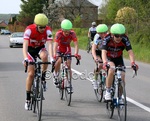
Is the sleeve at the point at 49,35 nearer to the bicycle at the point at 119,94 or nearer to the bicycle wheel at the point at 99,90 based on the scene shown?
the bicycle at the point at 119,94

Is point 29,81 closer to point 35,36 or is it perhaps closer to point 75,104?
point 35,36

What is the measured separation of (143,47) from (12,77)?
15.7 meters

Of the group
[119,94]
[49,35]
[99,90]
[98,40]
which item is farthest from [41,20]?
[99,90]

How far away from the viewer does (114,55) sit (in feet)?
27.7

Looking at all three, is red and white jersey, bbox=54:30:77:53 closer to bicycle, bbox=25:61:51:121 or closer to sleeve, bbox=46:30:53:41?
sleeve, bbox=46:30:53:41

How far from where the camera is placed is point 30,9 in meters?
108

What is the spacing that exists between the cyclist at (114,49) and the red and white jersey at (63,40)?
2.05 m

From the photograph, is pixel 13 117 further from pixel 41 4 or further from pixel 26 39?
pixel 41 4

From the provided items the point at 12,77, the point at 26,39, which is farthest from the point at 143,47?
the point at 26,39

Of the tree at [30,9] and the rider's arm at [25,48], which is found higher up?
the tree at [30,9]

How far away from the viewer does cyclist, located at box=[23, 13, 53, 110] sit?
8.34 m

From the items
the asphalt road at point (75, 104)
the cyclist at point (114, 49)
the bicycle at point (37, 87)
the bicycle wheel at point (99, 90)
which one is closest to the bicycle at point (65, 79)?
the asphalt road at point (75, 104)

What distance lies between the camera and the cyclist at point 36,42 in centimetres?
834

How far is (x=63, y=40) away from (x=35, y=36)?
1.97m
